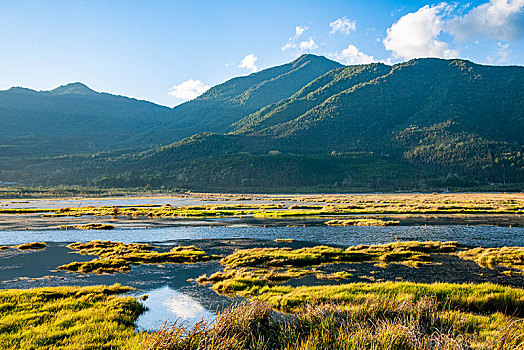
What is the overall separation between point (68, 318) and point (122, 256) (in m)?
23.4

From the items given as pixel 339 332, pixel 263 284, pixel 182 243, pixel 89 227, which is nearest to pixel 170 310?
pixel 263 284

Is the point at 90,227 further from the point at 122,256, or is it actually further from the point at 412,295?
the point at 412,295

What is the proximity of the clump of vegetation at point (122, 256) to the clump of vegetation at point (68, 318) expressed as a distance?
415 inches

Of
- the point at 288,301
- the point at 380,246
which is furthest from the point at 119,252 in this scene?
the point at 380,246

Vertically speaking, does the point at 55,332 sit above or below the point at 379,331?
below

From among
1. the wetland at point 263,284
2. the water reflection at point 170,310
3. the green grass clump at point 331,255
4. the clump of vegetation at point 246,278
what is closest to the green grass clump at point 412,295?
the wetland at point 263,284

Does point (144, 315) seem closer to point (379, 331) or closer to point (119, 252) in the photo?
point (379, 331)

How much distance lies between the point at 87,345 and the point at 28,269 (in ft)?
90.7

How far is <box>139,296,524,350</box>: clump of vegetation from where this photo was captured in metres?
13.8

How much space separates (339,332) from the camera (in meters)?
15.3

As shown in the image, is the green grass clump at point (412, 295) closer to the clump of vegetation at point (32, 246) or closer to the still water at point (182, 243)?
the still water at point (182, 243)

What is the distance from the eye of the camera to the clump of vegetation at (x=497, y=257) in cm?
3847

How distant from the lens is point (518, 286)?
29797mm

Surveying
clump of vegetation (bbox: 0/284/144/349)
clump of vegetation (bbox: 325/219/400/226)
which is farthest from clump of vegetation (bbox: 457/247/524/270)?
clump of vegetation (bbox: 0/284/144/349)
